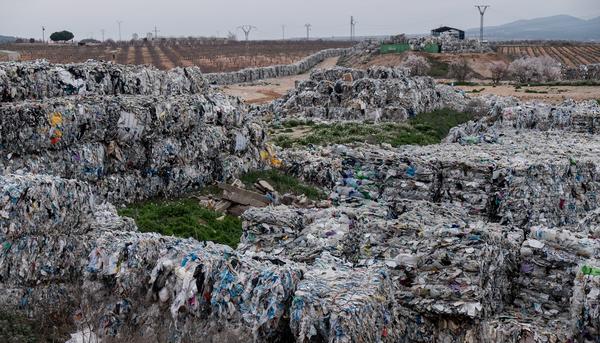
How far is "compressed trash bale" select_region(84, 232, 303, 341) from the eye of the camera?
6.31 metres

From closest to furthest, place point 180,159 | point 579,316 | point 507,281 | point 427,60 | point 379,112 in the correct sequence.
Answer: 1. point 579,316
2. point 507,281
3. point 180,159
4. point 379,112
5. point 427,60

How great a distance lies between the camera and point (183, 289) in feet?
21.7

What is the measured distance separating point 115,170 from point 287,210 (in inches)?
186

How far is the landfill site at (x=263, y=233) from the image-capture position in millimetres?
6355

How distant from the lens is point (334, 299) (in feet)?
19.7

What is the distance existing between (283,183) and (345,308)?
812cm

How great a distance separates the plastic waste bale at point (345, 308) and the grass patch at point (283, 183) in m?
6.92

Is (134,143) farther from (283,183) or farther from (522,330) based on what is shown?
(522,330)

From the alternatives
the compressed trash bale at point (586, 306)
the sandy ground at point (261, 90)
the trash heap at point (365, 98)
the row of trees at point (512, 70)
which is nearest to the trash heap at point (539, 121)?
the trash heap at point (365, 98)

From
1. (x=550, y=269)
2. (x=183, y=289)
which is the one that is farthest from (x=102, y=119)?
(x=550, y=269)

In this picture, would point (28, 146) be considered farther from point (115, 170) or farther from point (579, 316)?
point (579, 316)

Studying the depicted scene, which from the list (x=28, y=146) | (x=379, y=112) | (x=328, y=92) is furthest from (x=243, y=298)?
(x=328, y=92)

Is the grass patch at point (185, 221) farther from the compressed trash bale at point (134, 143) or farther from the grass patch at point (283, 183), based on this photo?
the grass patch at point (283, 183)

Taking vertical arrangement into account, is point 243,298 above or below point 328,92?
below
